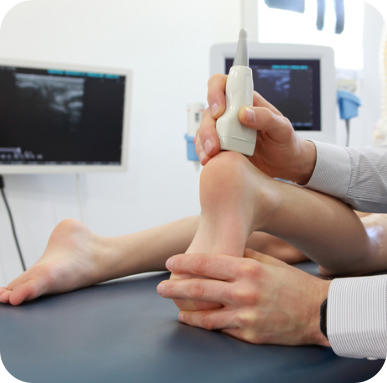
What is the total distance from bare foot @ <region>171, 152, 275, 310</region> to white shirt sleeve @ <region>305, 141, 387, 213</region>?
0.60 ft

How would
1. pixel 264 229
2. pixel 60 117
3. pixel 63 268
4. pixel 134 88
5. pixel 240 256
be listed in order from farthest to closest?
pixel 134 88 → pixel 60 117 → pixel 63 268 → pixel 264 229 → pixel 240 256

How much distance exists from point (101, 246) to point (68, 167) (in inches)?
32.6

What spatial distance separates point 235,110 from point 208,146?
60 millimetres

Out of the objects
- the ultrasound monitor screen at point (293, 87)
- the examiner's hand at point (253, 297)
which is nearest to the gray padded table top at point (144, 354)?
the examiner's hand at point (253, 297)

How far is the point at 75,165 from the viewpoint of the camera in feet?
5.37

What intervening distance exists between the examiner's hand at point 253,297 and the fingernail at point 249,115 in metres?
0.18

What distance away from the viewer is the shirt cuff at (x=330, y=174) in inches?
28.5

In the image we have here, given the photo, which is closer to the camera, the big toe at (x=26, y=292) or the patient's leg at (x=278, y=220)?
the patient's leg at (x=278, y=220)

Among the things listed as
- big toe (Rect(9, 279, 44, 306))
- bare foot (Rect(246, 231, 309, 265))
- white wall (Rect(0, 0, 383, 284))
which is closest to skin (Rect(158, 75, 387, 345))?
bare foot (Rect(246, 231, 309, 265))

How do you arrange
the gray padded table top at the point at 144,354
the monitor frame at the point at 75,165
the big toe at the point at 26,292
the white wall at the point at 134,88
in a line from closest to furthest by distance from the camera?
the gray padded table top at the point at 144,354 < the big toe at the point at 26,292 < the monitor frame at the point at 75,165 < the white wall at the point at 134,88

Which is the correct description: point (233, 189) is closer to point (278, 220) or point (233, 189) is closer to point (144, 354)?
point (278, 220)

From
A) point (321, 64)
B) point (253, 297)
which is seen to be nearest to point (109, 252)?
point (253, 297)

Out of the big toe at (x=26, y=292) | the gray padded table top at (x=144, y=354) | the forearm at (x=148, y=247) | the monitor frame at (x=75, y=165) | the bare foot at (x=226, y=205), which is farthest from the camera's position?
the monitor frame at (x=75, y=165)

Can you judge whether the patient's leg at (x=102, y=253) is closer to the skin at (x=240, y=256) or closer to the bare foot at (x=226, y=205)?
the skin at (x=240, y=256)
